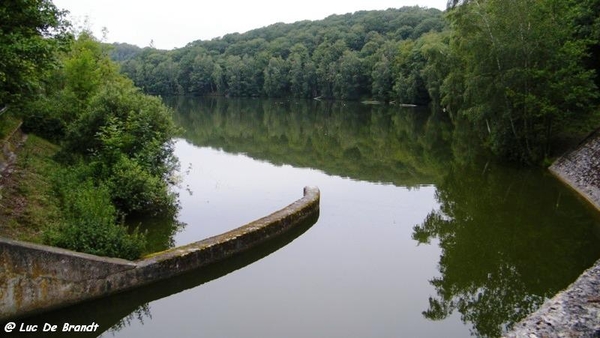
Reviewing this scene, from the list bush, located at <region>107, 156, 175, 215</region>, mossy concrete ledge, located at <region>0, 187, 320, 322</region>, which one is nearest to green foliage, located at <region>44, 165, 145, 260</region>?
mossy concrete ledge, located at <region>0, 187, 320, 322</region>

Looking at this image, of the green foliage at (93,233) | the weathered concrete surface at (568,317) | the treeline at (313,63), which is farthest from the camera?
the treeline at (313,63)

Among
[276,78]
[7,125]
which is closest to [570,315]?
[7,125]

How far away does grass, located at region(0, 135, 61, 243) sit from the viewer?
12914mm

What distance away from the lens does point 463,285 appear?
13.0 metres

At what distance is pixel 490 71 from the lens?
27.4 m

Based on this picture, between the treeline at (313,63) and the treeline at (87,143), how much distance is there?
6875cm

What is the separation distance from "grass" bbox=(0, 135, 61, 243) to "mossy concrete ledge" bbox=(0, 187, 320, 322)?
6.92 ft

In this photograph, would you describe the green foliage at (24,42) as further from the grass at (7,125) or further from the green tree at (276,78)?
the green tree at (276,78)

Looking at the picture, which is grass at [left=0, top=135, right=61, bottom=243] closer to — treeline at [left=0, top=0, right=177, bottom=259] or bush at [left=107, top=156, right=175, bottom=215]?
treeline at [left=0, top=0, right=177, bottom=259]

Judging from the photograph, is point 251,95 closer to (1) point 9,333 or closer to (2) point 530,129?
(2) point 530,129

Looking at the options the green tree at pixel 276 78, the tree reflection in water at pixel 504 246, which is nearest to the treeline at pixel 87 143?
the tree reflection in water at pixel 504 246

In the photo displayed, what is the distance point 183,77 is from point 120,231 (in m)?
150

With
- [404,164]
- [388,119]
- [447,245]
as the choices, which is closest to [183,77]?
[388,119]

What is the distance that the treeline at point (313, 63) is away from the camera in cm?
9744
